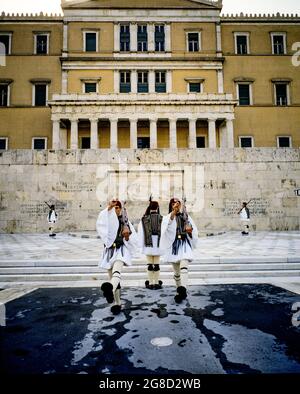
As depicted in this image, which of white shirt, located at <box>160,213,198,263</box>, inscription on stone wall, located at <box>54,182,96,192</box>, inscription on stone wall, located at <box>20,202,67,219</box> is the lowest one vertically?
white shirt, located at <box>160,213,198,263</box>

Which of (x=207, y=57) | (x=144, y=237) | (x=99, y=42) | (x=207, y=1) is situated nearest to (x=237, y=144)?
(x=207, y=57)

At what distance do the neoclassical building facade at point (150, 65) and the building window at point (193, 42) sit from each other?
0.12 meters

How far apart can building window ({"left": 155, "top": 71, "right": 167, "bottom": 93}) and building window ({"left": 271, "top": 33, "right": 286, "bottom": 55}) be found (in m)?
13.7

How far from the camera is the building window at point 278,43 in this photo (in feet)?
112

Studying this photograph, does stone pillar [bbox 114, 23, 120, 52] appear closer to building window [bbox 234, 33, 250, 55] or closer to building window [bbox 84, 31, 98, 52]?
building window [bbox 84, 31, 98, 52]

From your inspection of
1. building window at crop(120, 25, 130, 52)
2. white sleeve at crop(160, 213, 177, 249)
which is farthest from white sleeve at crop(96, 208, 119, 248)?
building window at crop(120, 25, 130, 52)

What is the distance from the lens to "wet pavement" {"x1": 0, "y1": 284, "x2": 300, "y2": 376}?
2.90 m

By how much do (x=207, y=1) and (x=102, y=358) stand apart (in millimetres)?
40411

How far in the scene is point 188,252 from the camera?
542 centimetres

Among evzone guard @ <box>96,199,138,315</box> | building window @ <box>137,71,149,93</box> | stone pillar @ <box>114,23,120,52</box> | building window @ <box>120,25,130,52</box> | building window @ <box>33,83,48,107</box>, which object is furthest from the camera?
building window @ <box>120,25,130,52</box>

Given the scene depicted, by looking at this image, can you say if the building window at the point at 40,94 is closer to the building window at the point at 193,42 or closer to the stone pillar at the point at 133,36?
the stone pillar at the point at 133,36

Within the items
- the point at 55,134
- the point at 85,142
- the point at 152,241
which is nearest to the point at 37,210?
the point at 152,241

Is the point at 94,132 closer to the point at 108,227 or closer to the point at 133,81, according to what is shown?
the point at 133,81

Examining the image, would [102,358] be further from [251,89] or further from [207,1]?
[207,1]
